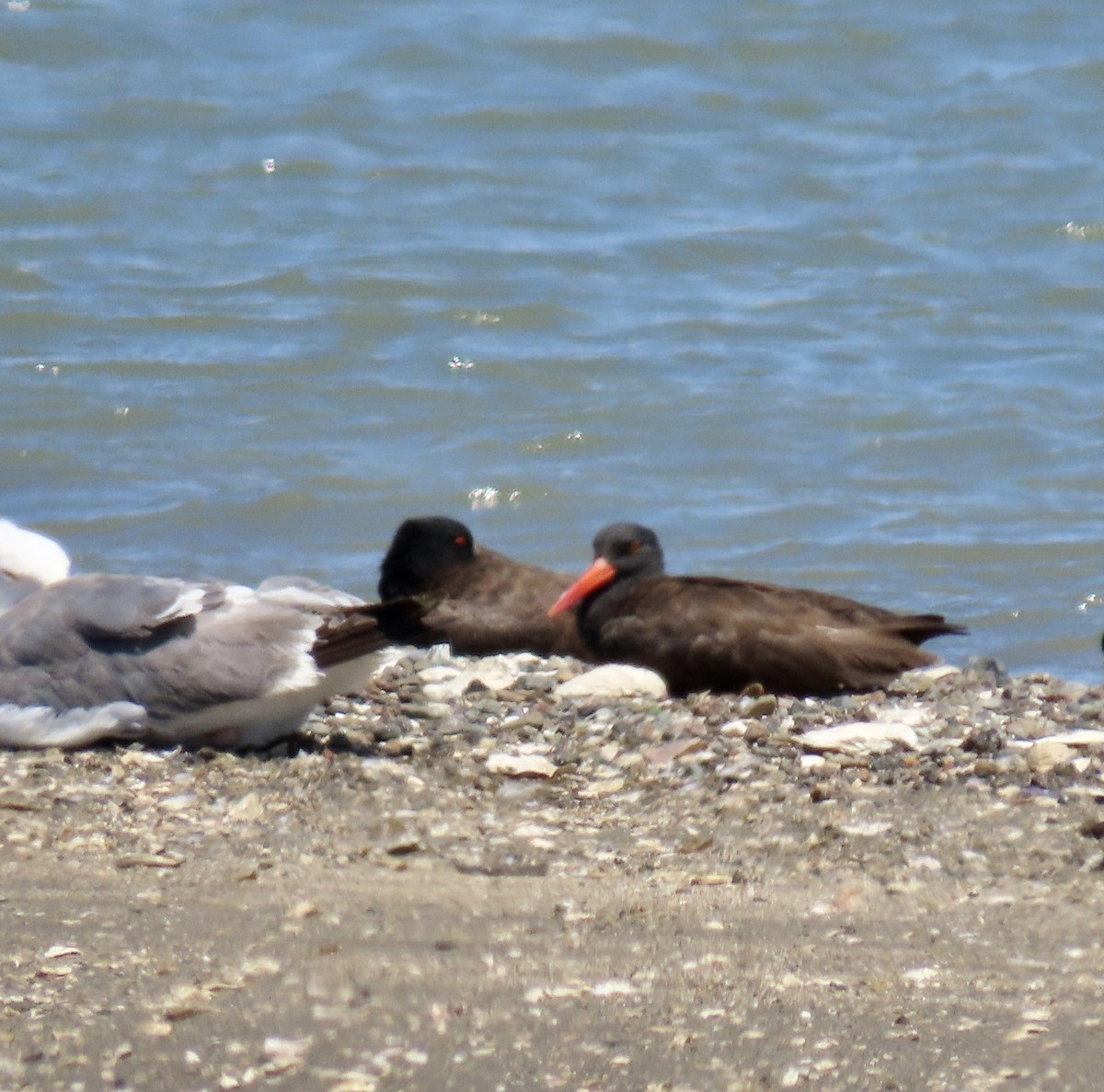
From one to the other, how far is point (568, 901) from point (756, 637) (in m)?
2.75

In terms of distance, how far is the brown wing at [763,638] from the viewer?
6.45 m

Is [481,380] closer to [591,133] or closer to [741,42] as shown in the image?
[591,133]

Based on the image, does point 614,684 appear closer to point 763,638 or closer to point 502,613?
point 763,638

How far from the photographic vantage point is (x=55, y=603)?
203 inches

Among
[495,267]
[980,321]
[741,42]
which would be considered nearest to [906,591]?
[980,321]

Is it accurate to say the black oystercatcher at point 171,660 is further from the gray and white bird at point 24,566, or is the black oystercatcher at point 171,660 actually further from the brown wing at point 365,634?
the gray and white bird at point 24,566

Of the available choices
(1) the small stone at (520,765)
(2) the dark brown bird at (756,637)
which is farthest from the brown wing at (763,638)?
(1) the small stone at (520,765)

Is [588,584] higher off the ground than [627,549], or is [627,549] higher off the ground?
[627,549]

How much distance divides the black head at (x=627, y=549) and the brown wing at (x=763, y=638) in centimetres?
43

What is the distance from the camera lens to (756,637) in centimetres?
659

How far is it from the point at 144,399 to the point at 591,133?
6.36 metres

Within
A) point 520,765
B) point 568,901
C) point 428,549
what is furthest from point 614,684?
point 568,901

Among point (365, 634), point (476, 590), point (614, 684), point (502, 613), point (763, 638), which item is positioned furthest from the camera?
point (476, 590)

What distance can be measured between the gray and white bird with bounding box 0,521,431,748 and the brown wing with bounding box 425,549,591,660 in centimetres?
241
